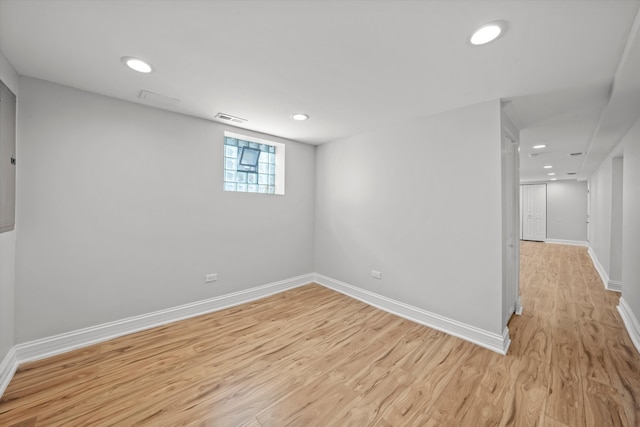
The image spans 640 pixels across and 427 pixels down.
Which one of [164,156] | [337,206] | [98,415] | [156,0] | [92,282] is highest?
[156,0]

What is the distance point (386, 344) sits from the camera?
2.42 meters

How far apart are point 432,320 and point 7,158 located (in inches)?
162

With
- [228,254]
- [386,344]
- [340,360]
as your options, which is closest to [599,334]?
[386,344]

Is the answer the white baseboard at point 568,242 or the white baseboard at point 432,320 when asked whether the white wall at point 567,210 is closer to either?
the white baseboard at point 568,242

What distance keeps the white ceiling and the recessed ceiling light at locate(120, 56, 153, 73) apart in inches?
2.4

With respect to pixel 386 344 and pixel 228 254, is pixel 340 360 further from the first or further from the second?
pixel 228 254

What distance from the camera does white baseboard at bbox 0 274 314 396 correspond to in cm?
198

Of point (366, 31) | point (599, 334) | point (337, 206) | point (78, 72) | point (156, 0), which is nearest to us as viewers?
point (156, 0)

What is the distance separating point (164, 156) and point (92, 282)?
1.47 m

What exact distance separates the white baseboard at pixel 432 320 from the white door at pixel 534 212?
9.23 m

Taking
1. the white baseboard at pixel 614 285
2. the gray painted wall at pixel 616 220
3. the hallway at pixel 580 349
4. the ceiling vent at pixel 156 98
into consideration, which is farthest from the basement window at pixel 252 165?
the white baseboard at pixel 614 285

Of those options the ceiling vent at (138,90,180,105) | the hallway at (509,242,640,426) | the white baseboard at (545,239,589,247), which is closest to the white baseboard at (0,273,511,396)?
the hallway at (509,242,640,426)

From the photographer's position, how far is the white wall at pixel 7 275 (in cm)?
179

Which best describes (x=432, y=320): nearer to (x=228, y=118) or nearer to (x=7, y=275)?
(x=228, y=118)
